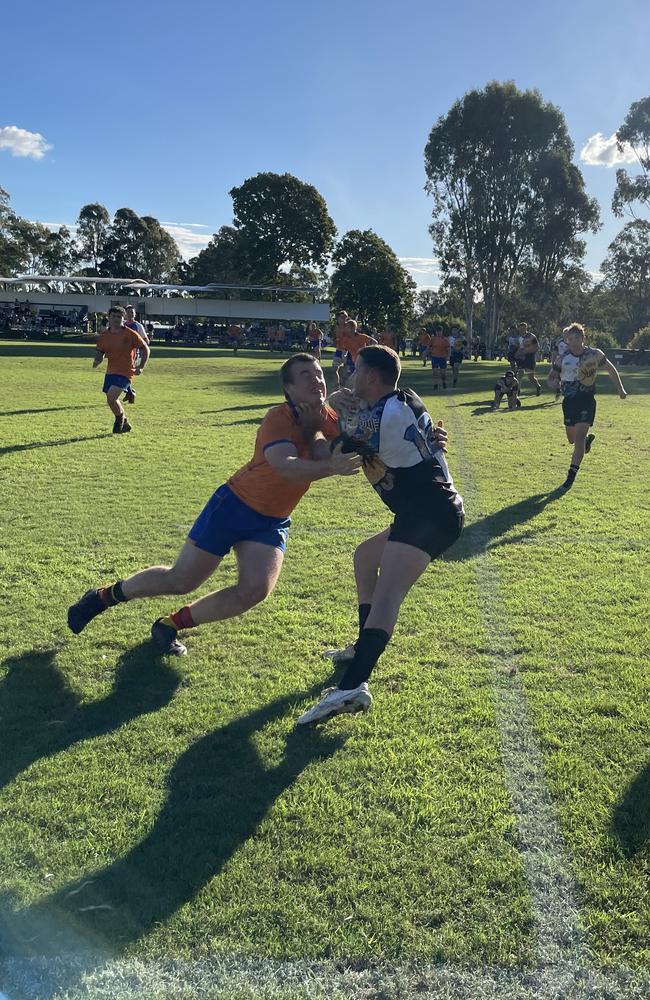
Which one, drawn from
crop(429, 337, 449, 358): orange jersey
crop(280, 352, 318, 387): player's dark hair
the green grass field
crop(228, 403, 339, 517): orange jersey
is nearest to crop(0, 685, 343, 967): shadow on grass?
the green grass field

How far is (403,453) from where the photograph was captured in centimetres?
355

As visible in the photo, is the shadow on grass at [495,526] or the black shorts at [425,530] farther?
the shadow on grass at [495,526]

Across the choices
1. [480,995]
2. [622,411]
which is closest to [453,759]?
[480,995]

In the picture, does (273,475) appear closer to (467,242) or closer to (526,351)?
(526,351)

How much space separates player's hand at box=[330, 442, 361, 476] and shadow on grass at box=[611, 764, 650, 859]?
1.89 metres

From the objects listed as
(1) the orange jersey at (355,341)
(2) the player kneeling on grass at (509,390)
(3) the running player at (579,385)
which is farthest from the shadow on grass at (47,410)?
(3) the running player at (579,385)

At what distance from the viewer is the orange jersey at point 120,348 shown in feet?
39.1

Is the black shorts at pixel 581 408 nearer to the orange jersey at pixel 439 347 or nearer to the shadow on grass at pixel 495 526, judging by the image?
the shadow on grass at pixel 495 526

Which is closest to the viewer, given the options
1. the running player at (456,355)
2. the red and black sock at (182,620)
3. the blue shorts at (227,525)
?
the blue shorts at (227,525)

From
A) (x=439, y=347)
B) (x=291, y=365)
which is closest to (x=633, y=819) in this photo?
(x=291, y=365)

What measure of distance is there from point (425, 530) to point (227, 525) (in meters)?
1.14

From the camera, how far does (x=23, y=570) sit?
18.4 ft

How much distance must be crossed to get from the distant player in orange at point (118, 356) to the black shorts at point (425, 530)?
925 cm

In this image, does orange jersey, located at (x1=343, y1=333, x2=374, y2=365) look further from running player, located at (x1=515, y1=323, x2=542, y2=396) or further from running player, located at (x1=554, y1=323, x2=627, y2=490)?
running player, located at (x1=554, y1=323, x2=627, y2=490)
